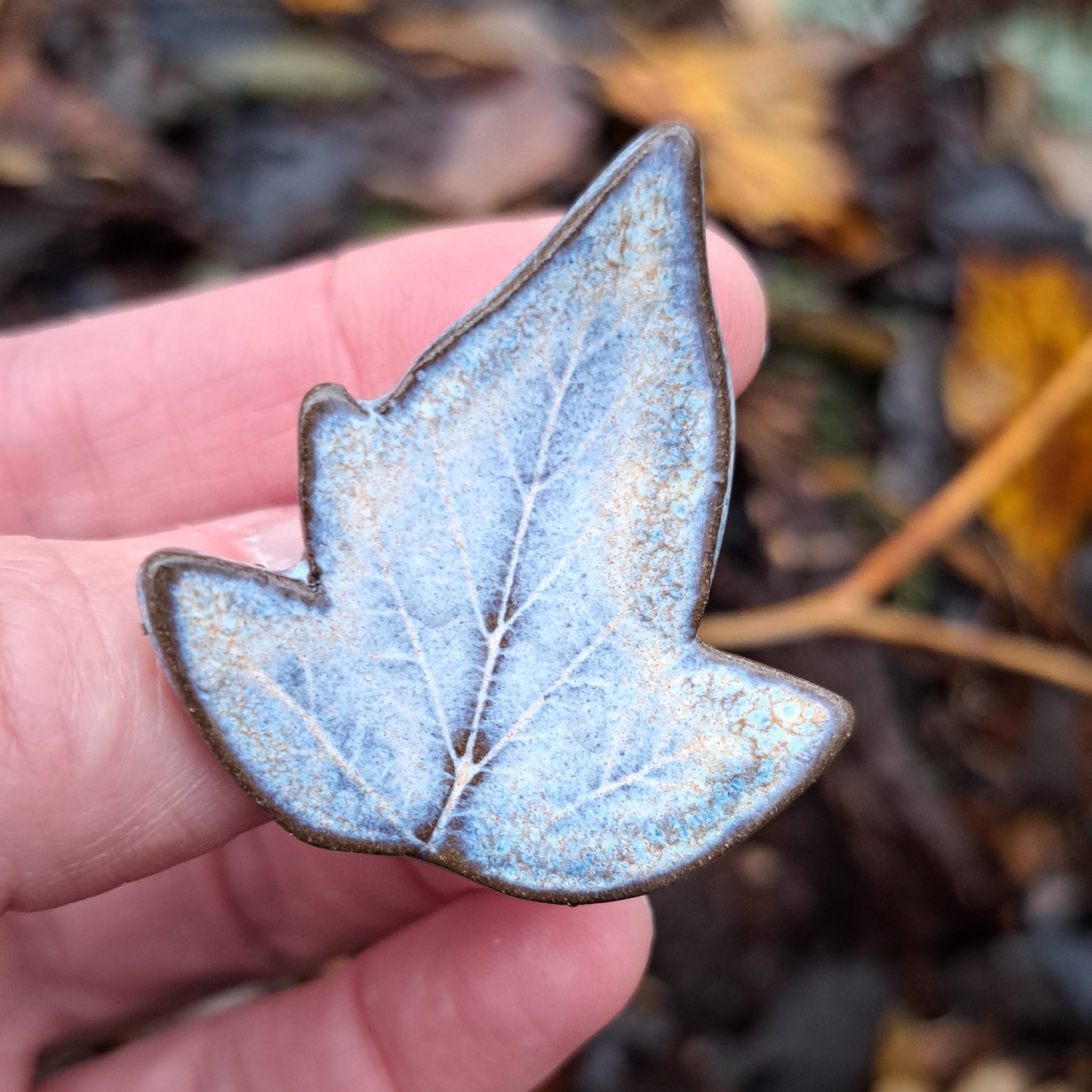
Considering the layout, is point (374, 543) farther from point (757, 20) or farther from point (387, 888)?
point (757, 20)

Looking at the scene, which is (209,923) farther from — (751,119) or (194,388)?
(751,119)

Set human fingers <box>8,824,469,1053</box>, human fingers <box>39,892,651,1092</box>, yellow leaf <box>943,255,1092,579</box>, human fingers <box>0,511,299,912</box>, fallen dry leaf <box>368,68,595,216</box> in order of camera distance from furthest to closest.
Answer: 1. fallen dry leaf <box>368,68,595,216</box>
2. yellow leaf <box>943,255,1092,579</box>
3. human fingers <box>8,824,469,1053</box>
4. human fingers <box>39,892,651,1092</box>
5. human fingers <box>0,511,299,912</box>


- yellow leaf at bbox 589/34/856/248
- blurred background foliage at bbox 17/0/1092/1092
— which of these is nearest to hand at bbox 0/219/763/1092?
blurred background foliage at bbox 17/0/1092/1092

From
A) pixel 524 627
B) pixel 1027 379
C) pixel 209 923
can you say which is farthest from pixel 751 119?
pixel 209 923

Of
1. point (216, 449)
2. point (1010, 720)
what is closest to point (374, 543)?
point (216, 449)

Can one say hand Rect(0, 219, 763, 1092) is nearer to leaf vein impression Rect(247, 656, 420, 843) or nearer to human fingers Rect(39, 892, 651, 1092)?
human fingers Rect(39, 892, 651, 1092)

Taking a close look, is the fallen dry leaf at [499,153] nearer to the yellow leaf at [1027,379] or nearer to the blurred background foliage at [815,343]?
the blurred background foliage at [815,343]

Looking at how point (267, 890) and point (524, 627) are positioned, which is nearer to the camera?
point (524, 627)
